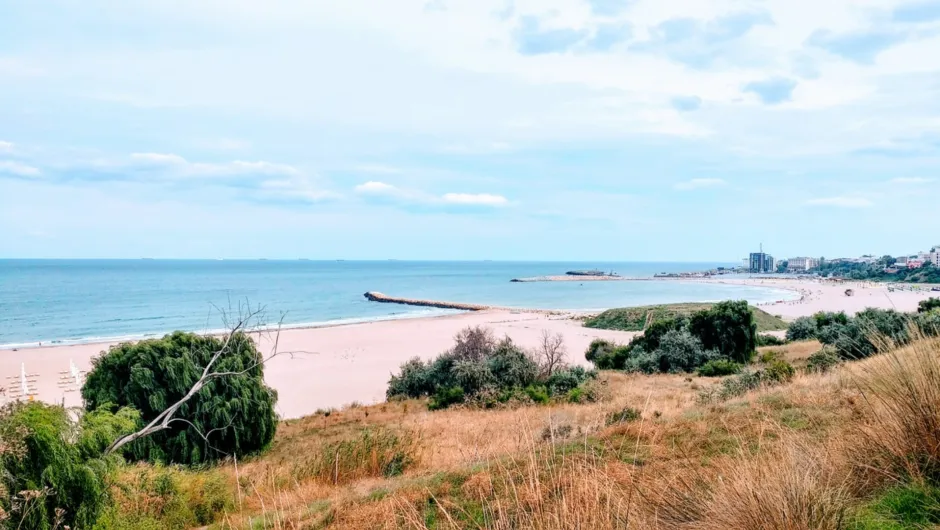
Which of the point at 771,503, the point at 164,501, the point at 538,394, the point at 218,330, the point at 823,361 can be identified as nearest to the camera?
the point at 771,503

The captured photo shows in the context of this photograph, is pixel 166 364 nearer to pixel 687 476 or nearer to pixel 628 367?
pixel 687 476

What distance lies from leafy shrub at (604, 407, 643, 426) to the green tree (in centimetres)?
1625

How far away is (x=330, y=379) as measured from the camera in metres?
27.2

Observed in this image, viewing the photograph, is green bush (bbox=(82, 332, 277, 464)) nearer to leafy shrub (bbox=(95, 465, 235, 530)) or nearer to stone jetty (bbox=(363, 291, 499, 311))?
leafy shrub (bbox=(95, 465, 235, 530))

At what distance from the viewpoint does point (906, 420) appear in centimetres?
370

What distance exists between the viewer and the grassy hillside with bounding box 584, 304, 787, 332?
139 ft

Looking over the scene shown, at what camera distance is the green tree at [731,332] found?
78.0ft

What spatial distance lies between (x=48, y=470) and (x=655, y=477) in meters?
5.93

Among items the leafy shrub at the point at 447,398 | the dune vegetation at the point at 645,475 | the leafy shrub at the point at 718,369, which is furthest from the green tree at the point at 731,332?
the dune vegetation at the point at 645,475

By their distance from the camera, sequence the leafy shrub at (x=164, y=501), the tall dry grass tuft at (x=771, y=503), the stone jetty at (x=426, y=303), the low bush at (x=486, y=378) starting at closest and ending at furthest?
1. the tall dry grass tuft at (x=771, y=503)
2. the leafy shrub at (x=164, y=501)
3. the low bush at (x=486, y=378)
4. the stone jetty at (x=426, y=303)

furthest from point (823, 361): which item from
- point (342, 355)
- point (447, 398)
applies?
point (342, 355)

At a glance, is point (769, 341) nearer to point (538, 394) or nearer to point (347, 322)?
point (538, 394)

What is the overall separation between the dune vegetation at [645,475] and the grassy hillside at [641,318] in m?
34.2

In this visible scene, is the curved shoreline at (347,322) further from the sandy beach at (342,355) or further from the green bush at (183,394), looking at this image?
the green bush at (183,394)
